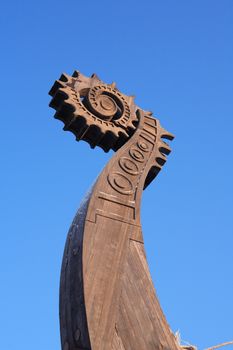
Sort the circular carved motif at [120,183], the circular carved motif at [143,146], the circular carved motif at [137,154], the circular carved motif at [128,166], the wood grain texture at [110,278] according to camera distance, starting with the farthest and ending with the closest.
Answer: the circular carved motif at [143,146], the circular carved motif at [137,154], the circular carved motif at [128,166], the circular carved motif at [120,183], the wood grain texture at [110,278]

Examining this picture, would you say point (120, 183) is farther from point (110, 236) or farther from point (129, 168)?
point (110, 236)

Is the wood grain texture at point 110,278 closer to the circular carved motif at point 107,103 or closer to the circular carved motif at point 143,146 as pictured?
the circular carved motif at point 143,146

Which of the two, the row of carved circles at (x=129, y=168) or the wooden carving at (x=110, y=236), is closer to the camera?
the wooden carving at (x=110, y=236)

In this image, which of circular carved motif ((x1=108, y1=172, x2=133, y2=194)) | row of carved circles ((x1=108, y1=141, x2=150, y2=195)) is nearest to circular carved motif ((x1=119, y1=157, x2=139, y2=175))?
row of carved circles ((x1=108, y1=141, x2=150, y2=195))

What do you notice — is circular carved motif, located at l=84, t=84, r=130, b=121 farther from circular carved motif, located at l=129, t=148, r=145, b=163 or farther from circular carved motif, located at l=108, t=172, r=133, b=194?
circular carved motif, located at l=108, t=172, r=133, b=194

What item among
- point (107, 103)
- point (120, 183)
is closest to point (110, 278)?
point (120, 183)

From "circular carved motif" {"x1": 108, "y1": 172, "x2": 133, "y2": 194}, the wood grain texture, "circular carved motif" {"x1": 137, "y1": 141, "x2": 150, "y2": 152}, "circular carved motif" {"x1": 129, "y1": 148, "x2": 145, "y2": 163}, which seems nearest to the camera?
the wood grain texture

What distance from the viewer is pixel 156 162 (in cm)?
552

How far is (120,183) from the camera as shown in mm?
4984

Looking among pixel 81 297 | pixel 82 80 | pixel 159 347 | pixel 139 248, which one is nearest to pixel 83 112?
pixel 82 80

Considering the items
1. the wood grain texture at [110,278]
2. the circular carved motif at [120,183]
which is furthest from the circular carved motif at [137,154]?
the circular carved motif at [120,183]

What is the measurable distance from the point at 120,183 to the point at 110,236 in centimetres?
63

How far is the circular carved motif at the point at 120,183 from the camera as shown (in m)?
4.93

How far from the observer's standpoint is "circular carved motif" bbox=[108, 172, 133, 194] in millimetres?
4926
